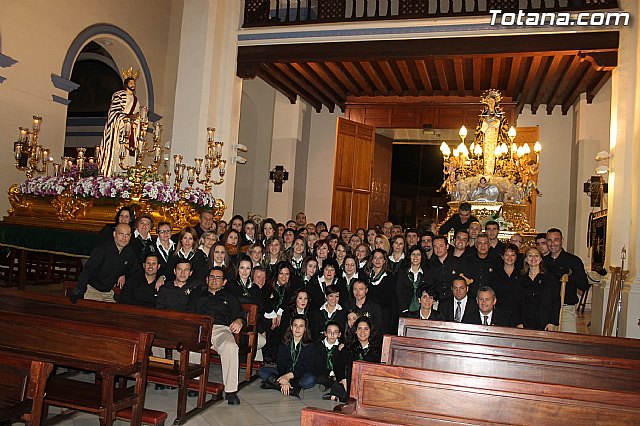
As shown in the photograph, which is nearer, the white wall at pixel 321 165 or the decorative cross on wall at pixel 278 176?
the decorative cross on wall at pixel 278 176

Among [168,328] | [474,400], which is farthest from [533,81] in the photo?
[474,400]

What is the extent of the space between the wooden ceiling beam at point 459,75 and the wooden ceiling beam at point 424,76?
577 mm

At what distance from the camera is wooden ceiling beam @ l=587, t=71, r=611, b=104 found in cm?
1077

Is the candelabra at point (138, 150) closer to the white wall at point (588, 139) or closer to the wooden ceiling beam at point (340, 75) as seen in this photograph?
the wooden ceiling beam at point (340, 75)

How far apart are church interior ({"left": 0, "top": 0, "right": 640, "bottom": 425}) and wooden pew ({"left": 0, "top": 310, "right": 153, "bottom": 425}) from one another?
0.18 ft

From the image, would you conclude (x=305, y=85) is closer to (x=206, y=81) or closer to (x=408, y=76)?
(x=408, y=76)

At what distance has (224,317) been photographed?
5.32 metres

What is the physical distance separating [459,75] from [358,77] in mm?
2074

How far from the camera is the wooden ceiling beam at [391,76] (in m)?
11.2

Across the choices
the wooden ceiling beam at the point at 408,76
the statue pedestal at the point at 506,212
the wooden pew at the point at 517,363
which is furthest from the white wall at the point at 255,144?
the wooden pew at the point at 517,363

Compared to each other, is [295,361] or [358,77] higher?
[358,77]

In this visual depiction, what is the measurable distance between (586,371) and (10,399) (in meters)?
3.44

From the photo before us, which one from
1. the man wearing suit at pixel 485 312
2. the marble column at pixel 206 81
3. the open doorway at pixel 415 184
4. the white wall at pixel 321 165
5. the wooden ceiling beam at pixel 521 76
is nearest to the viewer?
the man wearing suit at pixel 485 312

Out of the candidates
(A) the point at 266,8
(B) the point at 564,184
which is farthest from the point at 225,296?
(B) the point at 564,184
